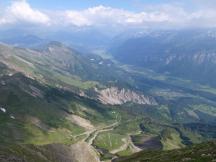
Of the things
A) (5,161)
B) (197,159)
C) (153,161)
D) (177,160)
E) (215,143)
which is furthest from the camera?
(5,161)

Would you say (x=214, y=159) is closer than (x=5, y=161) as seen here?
Yes

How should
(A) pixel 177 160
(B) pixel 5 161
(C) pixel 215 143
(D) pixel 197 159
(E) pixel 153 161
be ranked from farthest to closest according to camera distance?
(B) pixel 5 161
(C) pixel 215 143
(E) pixel 153 161
(A) pixel 177 160
(D) pixel 197 159

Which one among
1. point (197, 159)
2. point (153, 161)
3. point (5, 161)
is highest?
point (197, 159)

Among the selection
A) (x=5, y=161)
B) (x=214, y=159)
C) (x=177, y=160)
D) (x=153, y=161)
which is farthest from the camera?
(x=5, y=161)

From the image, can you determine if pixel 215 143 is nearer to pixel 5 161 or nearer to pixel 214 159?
pixel 214 159

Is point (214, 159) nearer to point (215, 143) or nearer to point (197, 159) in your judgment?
point (197, 159)

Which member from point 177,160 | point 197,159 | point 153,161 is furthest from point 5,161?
point 197,159

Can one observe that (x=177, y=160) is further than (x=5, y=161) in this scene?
No

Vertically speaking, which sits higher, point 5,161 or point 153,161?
point 153,161

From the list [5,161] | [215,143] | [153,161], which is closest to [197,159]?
[153,161]
